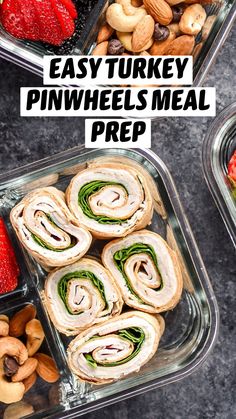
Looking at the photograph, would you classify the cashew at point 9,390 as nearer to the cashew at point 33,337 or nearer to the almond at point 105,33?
the cashew at point 33,337

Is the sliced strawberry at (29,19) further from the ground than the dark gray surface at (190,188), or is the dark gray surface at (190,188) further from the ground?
the sliced strawberry at (29,19)

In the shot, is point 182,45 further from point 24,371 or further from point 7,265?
point 24,371

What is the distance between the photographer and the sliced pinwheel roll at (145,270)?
1389 millimetres

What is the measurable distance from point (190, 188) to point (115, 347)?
351 millimetres

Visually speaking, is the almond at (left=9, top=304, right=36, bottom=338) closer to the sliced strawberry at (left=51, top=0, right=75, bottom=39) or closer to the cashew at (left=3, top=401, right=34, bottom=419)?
the cashew at (left=3, top=401, right=34, bottom=419)

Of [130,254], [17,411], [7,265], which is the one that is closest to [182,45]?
[130,254]

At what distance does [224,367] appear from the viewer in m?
1.57

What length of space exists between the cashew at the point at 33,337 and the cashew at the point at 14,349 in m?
0.02

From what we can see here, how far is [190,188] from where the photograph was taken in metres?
1.56

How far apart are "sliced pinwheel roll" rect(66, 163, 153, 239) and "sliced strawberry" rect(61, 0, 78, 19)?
0.31m

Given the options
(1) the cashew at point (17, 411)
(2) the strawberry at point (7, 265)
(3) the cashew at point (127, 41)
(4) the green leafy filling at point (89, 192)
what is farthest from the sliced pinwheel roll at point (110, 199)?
(1) the cashew at point (17, 411)

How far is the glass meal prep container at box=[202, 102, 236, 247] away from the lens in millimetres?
1463

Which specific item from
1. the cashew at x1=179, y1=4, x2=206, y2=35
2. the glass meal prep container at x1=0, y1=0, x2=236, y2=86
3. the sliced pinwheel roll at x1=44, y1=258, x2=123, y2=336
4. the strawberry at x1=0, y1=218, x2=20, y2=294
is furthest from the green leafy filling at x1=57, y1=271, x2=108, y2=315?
the cashew at x1=179, y1=4, x2=206, y2=35

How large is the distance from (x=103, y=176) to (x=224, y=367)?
1.53ft
